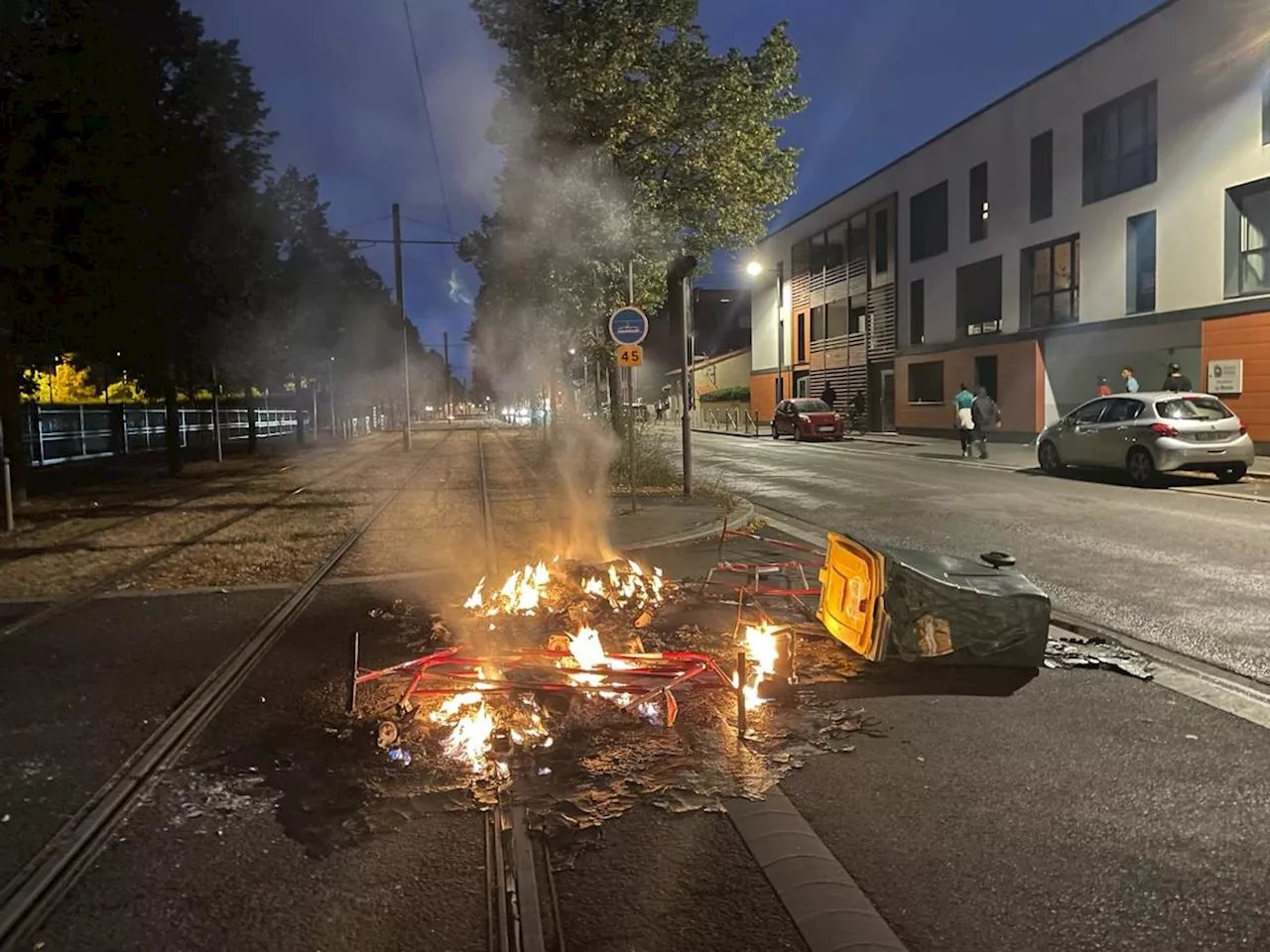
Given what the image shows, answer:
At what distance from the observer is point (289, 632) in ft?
21.6

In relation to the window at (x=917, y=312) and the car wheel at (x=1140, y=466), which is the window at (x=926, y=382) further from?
the car wheel at (x=1140, y=466)

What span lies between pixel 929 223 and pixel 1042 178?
7166 mm

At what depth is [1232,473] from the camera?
1529 cm

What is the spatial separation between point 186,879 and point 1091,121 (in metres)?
28.9

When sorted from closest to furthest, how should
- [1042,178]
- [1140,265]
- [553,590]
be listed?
[553,590] < [1140,265] < [1042,178]

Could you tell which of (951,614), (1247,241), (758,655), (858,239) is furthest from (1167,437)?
(858,239)

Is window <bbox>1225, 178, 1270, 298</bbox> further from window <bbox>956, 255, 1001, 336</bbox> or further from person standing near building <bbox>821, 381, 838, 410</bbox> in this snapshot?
person standing near building <bbox>821, 381, 838, 410</bbox>

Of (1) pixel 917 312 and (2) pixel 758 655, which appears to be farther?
(1) pixel 917 312

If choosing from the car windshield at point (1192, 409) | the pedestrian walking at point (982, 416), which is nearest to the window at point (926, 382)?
the pedestrian walking at point (982, 416)

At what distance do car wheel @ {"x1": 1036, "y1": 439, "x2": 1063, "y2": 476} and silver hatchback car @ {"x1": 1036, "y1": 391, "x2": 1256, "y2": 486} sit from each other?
1.22 m

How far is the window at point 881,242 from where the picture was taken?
3741 centimetres

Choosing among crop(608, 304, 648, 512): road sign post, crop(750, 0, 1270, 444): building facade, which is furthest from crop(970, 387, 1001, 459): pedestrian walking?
crop(608, 304, 648, 512): road sign post

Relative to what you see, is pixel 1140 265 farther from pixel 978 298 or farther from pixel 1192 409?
pixel 1192 409

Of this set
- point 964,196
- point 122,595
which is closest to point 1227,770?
point 122,595
